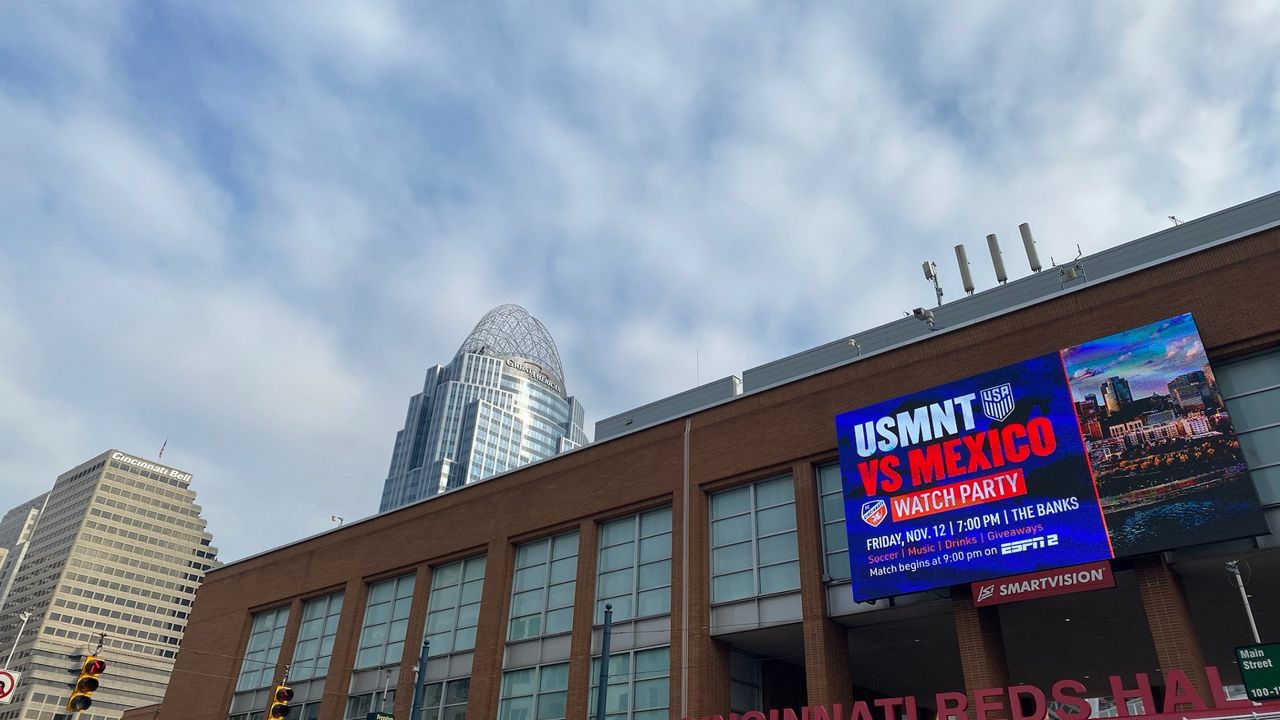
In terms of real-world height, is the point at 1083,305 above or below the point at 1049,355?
above

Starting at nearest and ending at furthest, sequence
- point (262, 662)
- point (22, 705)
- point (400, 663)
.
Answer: point (400, 663)
point (262, 662)
point (22, 705)

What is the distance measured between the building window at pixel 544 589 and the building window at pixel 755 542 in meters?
6.36

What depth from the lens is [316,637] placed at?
41188mm

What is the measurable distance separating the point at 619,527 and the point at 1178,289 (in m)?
19.5

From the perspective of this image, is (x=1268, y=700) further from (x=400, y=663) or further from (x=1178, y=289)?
(x=400, y=663)

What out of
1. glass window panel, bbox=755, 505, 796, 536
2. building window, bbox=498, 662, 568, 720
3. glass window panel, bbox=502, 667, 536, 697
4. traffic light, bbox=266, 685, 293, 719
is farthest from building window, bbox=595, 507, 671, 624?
traffic light, bbox=266, 685, 293, 719

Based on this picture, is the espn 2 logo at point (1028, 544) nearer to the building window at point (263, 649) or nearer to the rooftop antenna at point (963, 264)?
the rooftop antenna at point (963, 264)

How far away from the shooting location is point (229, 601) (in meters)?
46.8

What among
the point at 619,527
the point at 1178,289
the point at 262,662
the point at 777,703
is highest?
the point at 1178,289

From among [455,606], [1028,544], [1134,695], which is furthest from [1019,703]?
[455,606]

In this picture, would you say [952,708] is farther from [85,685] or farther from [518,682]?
[85,685]

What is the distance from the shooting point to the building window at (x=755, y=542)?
93.0ft

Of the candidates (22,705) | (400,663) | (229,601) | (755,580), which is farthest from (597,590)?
(22,705)

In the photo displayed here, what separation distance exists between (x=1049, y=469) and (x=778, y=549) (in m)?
8.72
